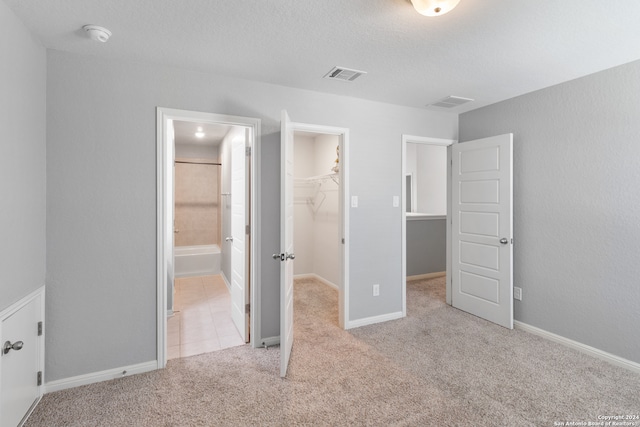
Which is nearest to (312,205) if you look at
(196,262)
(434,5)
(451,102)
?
(196,262)

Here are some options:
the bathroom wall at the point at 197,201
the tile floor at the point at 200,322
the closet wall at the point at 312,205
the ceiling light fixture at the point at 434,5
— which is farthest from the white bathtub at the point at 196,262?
the ceiling light fixture at the point at 434,5

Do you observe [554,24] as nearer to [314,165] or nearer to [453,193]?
[453,193]

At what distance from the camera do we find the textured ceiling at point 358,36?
1741 millimetres

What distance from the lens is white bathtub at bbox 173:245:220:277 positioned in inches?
212

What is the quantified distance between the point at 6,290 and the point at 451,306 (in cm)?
403

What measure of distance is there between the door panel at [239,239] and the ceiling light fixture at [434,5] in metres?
1.87

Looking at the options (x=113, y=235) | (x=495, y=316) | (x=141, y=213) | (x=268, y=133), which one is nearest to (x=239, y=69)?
(x=268, y=133)

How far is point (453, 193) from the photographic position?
3.84 meters

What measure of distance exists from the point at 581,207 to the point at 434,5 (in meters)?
2.31

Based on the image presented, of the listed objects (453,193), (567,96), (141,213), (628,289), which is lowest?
(628,289)

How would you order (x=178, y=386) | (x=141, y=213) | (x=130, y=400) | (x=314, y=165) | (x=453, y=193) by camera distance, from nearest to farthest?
(x=130, y=400) < (x=178, y=386) < (x=141, y=213) < (x=453, y=193) < (x=314, y=165)

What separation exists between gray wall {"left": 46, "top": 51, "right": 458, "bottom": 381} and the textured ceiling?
0.59 ft

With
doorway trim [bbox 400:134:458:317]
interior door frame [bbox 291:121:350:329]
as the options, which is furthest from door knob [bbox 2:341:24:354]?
doorway trim [bbox 400:134:458:317]

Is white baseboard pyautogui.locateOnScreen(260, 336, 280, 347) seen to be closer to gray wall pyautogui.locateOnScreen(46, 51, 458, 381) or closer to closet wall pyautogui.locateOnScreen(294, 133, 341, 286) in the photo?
gray wall pyautogui.locateOnScreen(46, 51, 458, 381)
